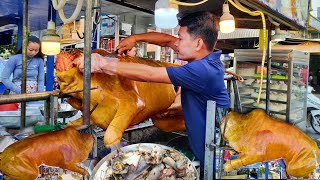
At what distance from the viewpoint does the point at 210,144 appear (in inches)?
68.3

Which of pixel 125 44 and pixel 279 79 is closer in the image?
pixel 125 44

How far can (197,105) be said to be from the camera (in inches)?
84.8

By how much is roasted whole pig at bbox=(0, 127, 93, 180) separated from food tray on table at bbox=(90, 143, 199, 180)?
14cm

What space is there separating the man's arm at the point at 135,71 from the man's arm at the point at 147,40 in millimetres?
874

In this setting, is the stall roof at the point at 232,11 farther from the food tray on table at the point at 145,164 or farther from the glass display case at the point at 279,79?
the glass display case at the point at 279,79

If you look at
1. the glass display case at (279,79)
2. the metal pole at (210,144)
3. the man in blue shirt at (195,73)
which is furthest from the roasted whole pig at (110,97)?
the glass display case at (279,79)

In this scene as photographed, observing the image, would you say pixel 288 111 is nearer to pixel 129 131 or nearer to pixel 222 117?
pixel 129 131

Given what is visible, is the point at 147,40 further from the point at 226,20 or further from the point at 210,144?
the point at 210,144

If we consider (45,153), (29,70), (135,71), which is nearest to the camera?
(45,153)

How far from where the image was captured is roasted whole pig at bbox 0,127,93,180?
1.50 meters

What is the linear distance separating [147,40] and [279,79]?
18.3 ft

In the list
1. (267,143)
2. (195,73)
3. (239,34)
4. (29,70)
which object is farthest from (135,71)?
(239,34)

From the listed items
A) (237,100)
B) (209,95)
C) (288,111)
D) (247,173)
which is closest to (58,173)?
(209,95)

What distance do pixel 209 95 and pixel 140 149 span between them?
70 centimetres
